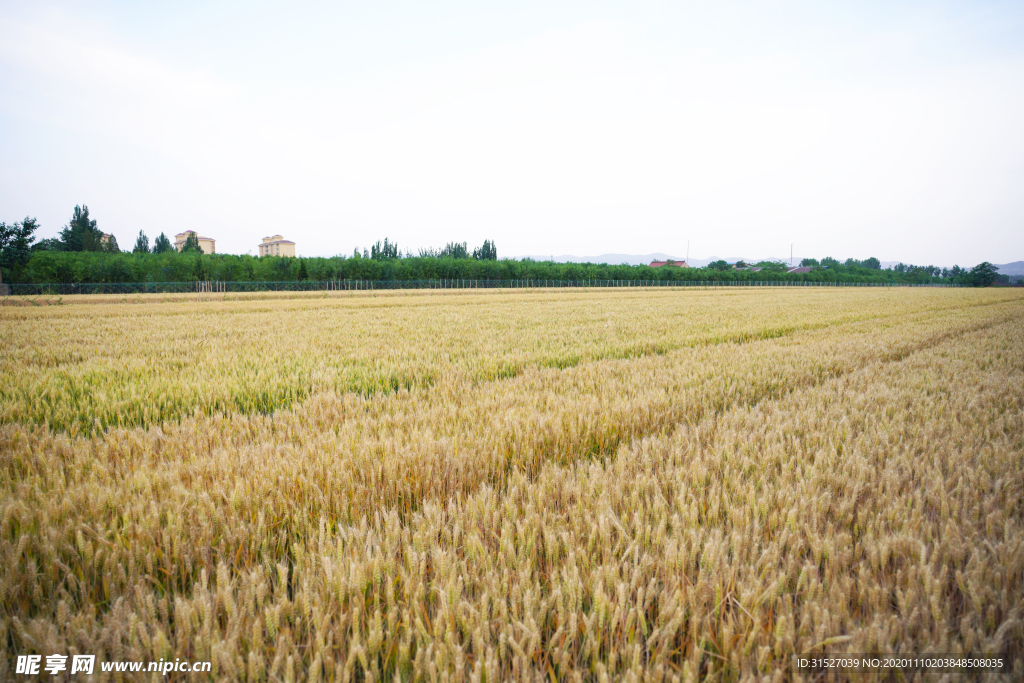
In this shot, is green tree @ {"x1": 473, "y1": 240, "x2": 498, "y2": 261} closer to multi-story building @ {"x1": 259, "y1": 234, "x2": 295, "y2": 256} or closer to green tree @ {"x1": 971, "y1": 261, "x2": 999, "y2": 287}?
multi-story building @ {"x1": 259, "y1": 234, "x2": 295, "y2": 256}

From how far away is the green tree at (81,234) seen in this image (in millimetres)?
98312

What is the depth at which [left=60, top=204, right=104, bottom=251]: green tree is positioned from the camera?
9831 centimetres

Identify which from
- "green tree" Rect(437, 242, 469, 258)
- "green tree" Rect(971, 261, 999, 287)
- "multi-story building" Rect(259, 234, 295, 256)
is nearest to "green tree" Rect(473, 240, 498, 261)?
"green tree" Rect(437, 242, 469, 258)

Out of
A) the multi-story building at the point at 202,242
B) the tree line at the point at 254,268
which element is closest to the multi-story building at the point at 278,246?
the multi-story building at the point at 202,242

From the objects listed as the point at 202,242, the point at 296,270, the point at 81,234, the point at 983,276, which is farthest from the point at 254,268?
the point at 983,276

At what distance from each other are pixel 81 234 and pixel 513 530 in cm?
14290

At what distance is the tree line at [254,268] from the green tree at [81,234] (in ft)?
0.56

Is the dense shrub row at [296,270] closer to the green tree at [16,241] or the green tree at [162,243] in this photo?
the green tree at [16,241]

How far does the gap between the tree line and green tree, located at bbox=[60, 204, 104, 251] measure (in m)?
0.17

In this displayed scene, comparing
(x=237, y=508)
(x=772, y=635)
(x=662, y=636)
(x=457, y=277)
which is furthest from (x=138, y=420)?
(x=457, y=277)

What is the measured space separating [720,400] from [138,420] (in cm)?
588

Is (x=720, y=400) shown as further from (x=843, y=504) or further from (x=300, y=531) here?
(x=300, y=531)

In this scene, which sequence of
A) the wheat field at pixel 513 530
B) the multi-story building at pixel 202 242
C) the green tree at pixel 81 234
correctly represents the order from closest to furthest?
1. the wheat field at pixel 513 530
2. the green tree at pixel 81 234
3. the multi-story building at pixel 202 242

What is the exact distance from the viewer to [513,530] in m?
2.26
